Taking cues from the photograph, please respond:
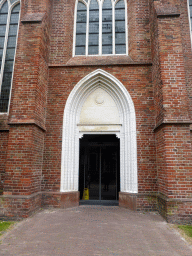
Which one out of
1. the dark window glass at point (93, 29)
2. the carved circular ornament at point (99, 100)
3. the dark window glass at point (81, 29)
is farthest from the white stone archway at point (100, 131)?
the dark window glass at point (81, 29)

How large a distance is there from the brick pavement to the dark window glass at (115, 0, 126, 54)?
6251 mm

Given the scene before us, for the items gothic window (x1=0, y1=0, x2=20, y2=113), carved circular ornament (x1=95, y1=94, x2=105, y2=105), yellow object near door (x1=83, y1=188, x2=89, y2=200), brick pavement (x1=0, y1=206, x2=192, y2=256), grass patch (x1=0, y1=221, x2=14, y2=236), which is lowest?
grass patch (x1=0, y1=221, x2=14, y2=236)

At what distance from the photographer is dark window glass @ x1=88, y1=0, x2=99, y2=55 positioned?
7.09 meters

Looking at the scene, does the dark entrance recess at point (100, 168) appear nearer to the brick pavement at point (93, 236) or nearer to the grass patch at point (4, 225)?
the brick pavement at point (93, 236)

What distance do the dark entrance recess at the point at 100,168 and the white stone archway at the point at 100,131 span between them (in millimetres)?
1480

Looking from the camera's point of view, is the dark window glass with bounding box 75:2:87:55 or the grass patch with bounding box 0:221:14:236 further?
the dark window glass with bounding box 75:2:87:55

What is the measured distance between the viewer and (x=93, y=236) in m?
3.60

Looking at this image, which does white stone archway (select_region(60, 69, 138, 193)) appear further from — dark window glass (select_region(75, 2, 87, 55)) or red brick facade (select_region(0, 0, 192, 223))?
dark window glass (select_region(75, 2, 87, 55))

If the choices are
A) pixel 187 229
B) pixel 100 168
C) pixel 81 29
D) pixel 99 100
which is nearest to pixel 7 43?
pixel 81 29

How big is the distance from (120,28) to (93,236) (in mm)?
7569

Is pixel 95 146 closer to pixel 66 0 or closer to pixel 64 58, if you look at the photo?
pixel 64 58

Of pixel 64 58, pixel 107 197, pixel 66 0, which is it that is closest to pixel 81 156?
pixel 107 197

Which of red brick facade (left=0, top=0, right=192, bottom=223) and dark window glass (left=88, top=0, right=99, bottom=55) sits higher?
dark window glass (left=88, top=0, right=99, bottom=55)

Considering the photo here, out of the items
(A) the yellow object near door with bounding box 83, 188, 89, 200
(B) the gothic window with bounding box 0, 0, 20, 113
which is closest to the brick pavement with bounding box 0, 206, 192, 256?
(A) the yellow object near door with bounding box 83, 188, 89, 200
